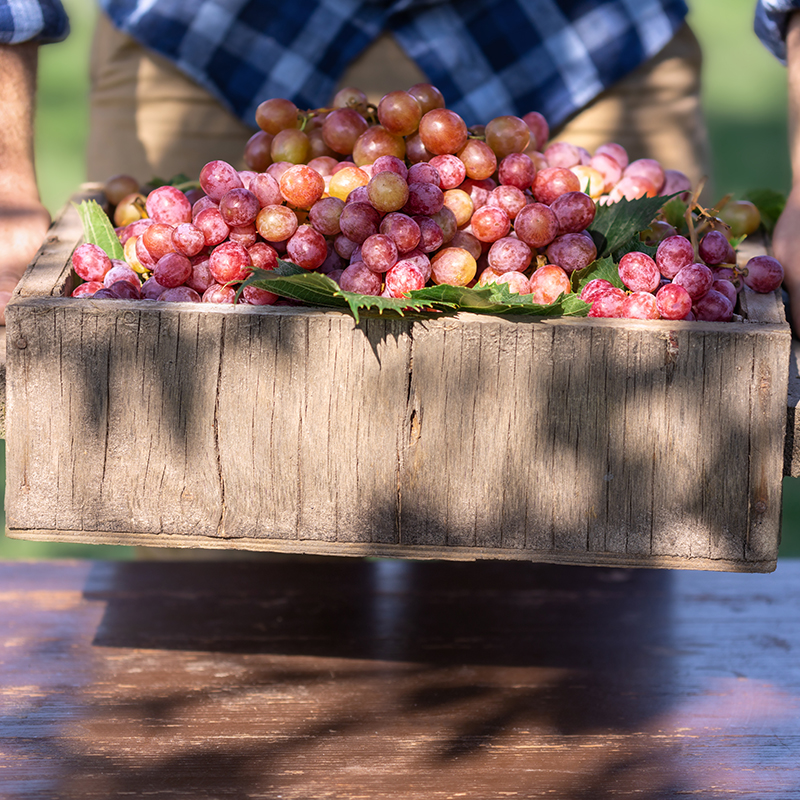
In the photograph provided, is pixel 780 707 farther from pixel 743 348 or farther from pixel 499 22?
pixel 499 22

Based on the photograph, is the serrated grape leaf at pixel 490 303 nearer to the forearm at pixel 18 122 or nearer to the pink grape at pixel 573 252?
the pink grape at pixel 573 252

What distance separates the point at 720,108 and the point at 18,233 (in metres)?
4.97

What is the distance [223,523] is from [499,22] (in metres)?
1.18

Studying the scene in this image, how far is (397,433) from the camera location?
38.4 inches

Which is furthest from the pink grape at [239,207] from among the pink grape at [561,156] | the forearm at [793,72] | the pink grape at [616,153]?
the forearm at [793,72]

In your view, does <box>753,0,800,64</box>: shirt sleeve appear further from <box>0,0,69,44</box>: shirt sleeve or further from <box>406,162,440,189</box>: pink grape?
<box>0,0,69,44</box>: shirt sleeve

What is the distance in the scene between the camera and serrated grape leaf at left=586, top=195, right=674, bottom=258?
3.69ft

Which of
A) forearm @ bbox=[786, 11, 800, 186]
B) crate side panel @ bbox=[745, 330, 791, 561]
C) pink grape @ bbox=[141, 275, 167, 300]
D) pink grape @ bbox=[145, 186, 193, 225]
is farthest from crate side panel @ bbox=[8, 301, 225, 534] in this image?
forearm @ bbox=[786, 11, 800, 186]

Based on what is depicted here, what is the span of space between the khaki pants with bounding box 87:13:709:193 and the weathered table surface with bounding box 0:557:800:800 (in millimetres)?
817

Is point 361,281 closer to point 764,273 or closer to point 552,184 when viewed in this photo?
point 552,184

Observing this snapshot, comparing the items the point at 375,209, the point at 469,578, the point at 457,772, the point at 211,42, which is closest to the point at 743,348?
the point at 375,209

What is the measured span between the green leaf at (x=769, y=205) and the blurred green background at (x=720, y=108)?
278cm

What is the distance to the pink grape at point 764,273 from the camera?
1.10 metres

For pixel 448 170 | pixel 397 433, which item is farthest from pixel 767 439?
pixel 448 170
